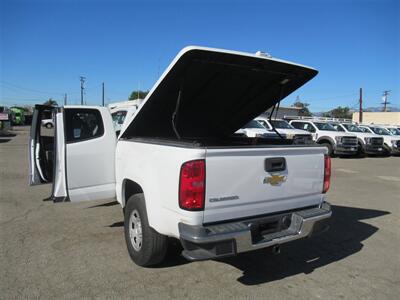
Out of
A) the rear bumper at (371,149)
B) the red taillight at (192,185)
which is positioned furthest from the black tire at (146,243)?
the rear bumper at (371,149)

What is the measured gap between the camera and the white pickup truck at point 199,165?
318 cm

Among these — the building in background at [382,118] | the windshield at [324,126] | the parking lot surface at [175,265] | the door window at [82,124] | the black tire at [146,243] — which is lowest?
the parking lot surface at [175,265]

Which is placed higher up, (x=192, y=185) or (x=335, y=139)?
(x=335, y=139)

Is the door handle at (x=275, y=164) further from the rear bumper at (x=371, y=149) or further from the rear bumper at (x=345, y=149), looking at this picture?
the rear bumper at (x=371, y=149)

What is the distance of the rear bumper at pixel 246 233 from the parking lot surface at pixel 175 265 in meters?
0.57

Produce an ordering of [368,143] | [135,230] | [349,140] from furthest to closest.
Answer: [368,143] < [349,140] < [135,230]

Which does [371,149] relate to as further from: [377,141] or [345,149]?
[345,149]

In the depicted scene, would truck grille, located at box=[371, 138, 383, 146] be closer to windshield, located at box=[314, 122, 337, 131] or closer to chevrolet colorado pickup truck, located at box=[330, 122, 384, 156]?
chevrolet colorado pickup truck, located at box=[330, 122, 384, 156]

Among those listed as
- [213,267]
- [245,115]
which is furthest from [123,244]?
[245,115]

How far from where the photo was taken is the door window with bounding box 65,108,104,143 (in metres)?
4.77

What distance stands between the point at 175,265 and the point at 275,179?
1.61 m

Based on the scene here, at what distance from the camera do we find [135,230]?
4168 mm

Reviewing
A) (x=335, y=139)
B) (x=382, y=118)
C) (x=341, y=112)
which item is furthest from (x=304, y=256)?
(x=341, y=112)

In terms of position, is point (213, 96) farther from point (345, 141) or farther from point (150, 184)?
point (345, 141)
